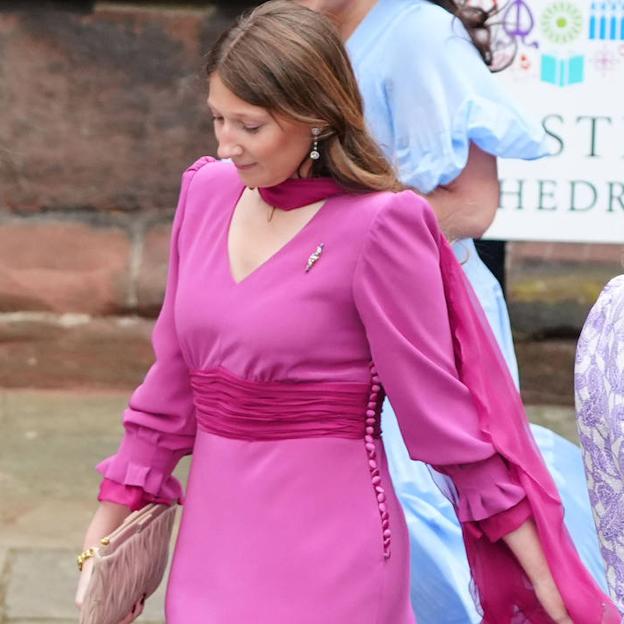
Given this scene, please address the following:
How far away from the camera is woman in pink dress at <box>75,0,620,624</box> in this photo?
8.87ft

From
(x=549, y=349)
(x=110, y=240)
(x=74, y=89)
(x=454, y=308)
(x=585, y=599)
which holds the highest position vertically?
(x=454, y=308)

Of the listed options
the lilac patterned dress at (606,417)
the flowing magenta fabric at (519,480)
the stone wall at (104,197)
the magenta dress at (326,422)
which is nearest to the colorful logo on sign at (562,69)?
the stone wall at (104,197)

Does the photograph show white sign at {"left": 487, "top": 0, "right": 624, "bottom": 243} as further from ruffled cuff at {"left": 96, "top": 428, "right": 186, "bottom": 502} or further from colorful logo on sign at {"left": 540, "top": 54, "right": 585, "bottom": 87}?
ruffled cuff at {"left": 96, "top": 428, "right": 186, "bottom": 502}

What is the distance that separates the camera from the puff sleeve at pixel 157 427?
2930mm

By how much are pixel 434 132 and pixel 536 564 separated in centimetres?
120

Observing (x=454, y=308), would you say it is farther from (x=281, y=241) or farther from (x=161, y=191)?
(x=161, y=191)

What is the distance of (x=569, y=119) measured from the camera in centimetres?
566

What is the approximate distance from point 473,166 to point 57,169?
2.88m

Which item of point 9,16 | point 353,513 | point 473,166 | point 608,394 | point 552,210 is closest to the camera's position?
point 608,394

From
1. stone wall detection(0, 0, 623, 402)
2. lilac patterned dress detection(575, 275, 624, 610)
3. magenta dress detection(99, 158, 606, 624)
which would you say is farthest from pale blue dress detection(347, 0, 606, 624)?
stone wall detection(0, 0, 623, 402)

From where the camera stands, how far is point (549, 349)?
6410 millimetres

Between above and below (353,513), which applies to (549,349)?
below

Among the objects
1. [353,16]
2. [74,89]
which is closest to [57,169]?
[74,89]

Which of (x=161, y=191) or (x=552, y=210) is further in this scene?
(x=161, y=191)
